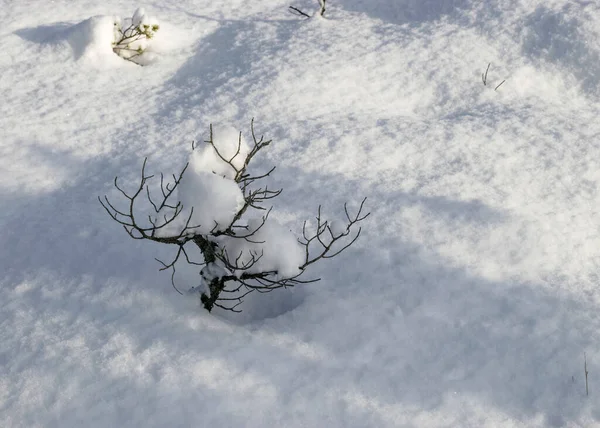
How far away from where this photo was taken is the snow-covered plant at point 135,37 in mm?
5688

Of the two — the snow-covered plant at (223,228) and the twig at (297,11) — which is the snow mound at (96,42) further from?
the snow-covered plant at (223,228)

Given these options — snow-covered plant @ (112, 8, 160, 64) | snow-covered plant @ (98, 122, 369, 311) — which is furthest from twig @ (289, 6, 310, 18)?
snow-covered plant @ (98, 122, 369, 311)

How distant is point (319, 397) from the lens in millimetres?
2832

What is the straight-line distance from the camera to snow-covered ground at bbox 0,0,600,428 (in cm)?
285

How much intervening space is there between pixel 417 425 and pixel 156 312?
1509mm

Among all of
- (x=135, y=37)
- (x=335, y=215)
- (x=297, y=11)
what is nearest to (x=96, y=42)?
(x=135, y=37)

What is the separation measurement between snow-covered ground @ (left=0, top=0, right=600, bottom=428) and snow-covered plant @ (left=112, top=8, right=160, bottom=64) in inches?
5.0

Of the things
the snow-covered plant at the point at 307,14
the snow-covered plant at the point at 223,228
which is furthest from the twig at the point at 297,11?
the snow-covered plant at the point at 223,228

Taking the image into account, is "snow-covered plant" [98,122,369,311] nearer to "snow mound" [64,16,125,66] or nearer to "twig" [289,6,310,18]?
"snow mound" [64,16,125,66]

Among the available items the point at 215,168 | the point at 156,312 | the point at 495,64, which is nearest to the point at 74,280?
the point at 156,312

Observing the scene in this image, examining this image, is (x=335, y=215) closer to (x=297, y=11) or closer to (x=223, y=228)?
(x=223, y=228)

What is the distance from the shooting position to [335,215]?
3791 mm

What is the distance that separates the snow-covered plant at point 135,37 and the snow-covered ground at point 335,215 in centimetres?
13

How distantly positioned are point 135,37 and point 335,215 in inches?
128
